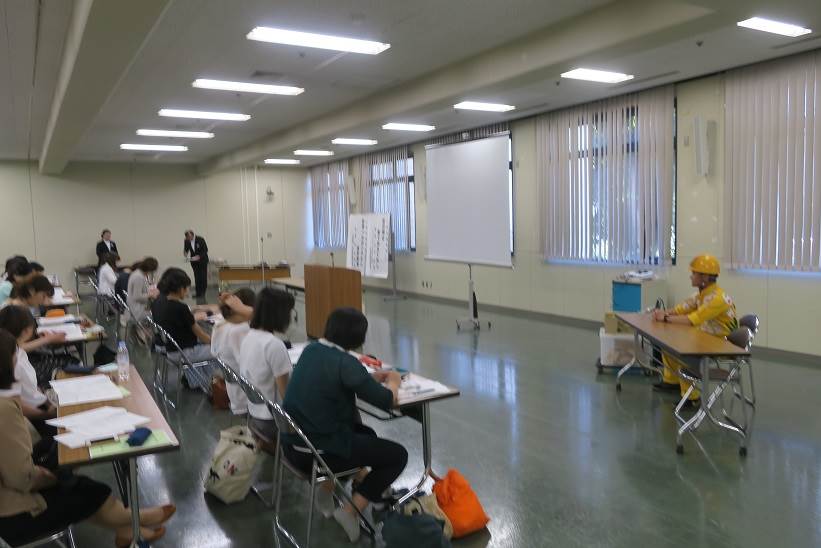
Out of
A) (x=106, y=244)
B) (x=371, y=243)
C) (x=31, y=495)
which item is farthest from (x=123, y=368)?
(x=106, y=244)

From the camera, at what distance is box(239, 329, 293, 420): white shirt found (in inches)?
124

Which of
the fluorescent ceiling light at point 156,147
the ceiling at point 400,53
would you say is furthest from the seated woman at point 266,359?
the fluorescent ceiling light at point 156,147

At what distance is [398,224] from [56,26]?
324 inches

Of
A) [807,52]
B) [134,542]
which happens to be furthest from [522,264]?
[134,542]

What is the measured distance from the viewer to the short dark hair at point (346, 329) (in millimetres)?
2758

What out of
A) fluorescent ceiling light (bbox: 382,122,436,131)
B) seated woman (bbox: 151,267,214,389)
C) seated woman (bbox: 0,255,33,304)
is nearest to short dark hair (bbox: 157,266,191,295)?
seated woman (bbox: 151,267,214,389)

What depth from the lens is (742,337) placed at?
422 centimetres

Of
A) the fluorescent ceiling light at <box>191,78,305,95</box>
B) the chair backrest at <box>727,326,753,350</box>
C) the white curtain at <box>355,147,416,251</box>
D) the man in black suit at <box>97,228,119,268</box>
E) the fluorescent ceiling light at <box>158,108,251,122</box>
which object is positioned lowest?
the chair backrest at <box>727,326,753,350</box>

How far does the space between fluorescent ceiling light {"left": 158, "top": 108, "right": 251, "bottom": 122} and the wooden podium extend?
2550 mm

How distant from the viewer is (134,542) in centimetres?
248

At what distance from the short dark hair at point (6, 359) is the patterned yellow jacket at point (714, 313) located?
4.43 metres

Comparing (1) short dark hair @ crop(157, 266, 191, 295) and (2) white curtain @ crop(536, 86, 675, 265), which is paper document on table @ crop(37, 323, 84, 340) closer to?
(1) short dark hair @ crop(157, 266, 191, 295)

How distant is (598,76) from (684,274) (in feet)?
8.22

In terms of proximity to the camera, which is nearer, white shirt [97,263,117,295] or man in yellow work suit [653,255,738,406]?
man in yellow work suit [653,255,738,406]
